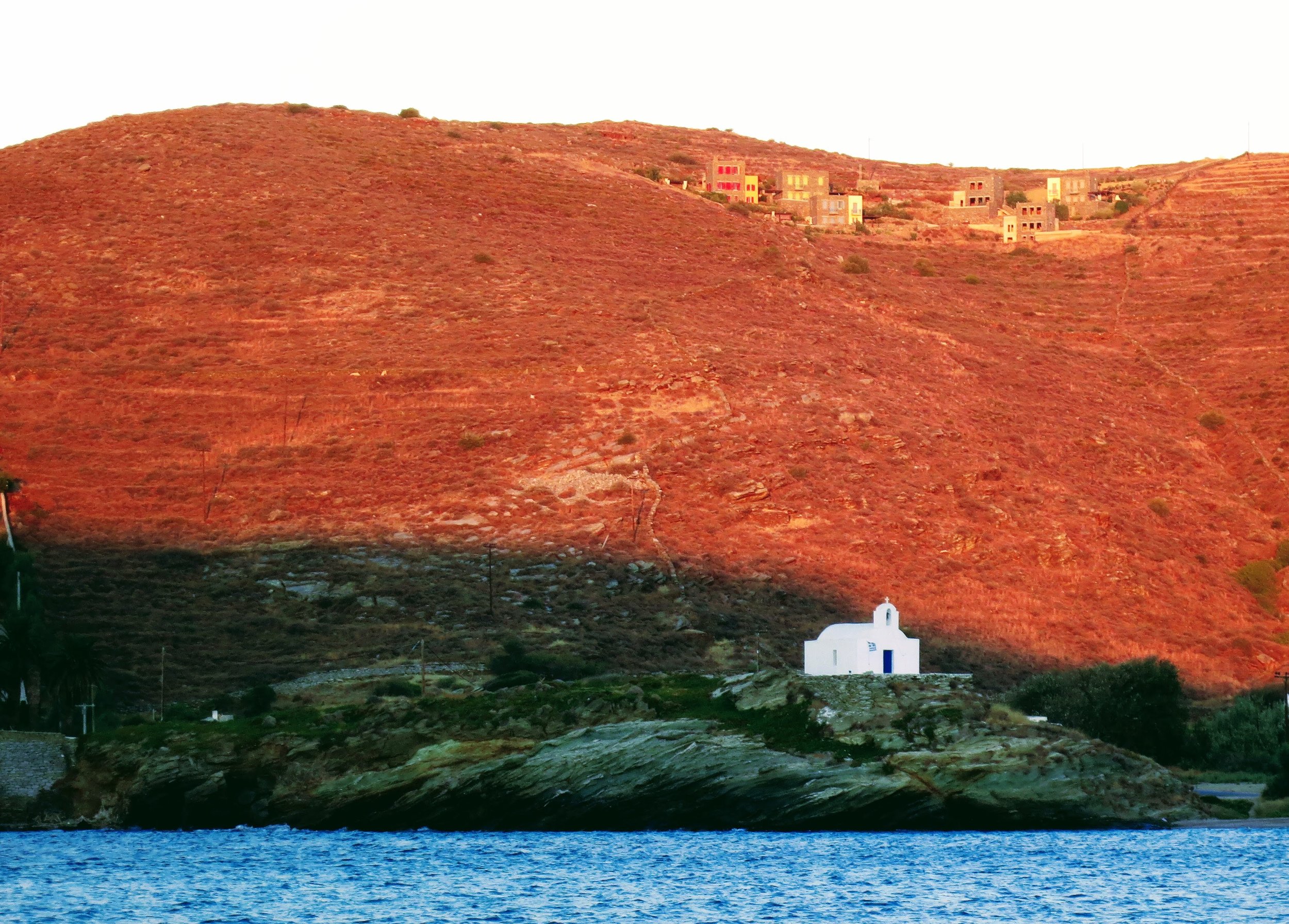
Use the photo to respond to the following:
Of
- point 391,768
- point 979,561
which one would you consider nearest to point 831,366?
point 979,561

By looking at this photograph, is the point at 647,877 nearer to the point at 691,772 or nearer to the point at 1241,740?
the point at 691,772

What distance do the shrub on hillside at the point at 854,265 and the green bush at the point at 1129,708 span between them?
50.1m

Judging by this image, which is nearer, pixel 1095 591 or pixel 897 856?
pixel 897 856

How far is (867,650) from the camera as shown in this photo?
55094mm

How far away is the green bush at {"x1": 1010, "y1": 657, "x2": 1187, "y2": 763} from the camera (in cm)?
5991

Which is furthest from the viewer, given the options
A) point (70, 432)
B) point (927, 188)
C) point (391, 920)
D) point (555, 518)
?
point (927, 188)

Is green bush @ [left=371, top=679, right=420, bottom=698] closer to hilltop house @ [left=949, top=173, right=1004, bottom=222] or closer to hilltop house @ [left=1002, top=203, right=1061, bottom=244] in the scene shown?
hilltop house @ [left=1002, top=203, right=1061, bottom=244]

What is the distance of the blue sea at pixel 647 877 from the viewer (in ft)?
132

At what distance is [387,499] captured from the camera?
252ft

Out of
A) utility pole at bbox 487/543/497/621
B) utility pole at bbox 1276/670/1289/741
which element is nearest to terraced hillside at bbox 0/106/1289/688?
utility pole at bbox 487/543/497/621

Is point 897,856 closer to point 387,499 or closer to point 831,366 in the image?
point 387,499

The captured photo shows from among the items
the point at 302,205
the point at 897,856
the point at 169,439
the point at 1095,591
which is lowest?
the point at 897,856

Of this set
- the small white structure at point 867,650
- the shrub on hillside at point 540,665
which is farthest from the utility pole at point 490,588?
the small white structure at point 867,650

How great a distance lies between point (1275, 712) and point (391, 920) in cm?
3410
